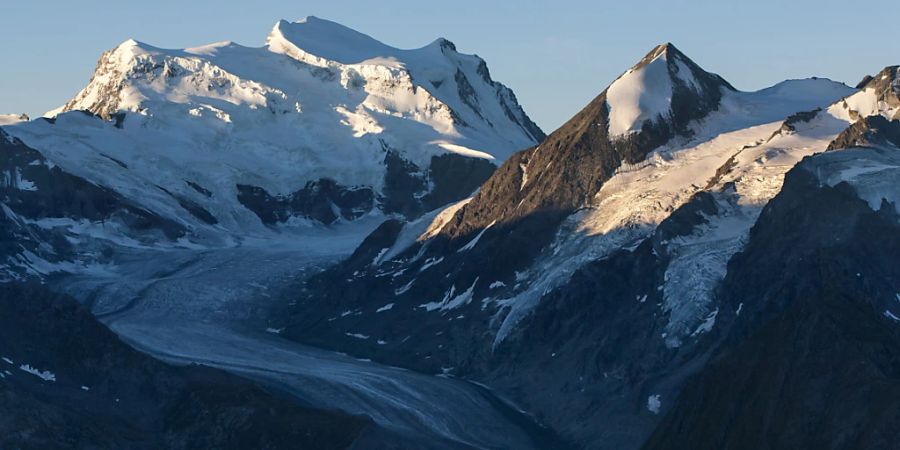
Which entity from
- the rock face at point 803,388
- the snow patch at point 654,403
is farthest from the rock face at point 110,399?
the rock face at point 803,388

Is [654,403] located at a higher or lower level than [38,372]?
lower

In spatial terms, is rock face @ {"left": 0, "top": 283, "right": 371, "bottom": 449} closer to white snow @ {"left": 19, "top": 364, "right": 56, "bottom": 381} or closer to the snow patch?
white snow @ {"left": 19, "top": 364, "right": 56, "bottom": 381}

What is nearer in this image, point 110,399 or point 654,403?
point 110,399

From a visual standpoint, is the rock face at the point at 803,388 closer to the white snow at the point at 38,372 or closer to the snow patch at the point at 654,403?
the snow patch at the point at 654,403

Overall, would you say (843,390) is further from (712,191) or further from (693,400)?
(712,191)

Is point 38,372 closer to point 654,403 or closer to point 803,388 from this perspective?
point 654,403

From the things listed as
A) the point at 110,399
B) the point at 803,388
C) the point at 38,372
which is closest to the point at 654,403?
the point at 110,399

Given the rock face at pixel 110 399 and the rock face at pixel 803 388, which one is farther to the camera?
the rock face at pixel 110 399

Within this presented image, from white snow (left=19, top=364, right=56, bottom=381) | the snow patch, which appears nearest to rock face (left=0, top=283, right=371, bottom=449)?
white snow (left=19, top=364, right=56, bottom=381)
